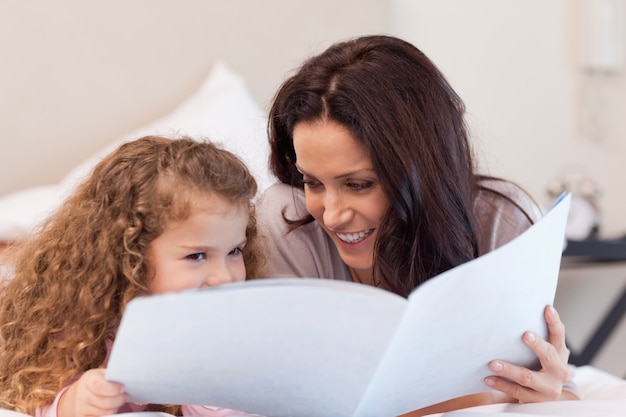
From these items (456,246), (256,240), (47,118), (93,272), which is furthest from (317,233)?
(47,118)

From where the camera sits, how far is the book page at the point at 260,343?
2.60ft

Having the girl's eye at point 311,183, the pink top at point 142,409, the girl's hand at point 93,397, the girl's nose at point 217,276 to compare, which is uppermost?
the girl's eye at point 311,183

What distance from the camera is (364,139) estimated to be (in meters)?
1.18

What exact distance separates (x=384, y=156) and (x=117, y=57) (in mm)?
1188

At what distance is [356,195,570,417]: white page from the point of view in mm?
848

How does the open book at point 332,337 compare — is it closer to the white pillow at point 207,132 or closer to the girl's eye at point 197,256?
the girl's eye at point 197,256

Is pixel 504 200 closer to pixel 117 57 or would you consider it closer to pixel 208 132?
pixel 208 132

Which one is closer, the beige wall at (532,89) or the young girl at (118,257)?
the young girl at (118,257)

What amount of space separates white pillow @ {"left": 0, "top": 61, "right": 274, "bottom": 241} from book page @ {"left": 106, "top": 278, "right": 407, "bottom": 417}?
0.88 m

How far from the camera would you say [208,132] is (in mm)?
1989

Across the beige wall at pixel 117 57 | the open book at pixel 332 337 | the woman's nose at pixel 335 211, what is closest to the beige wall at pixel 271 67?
the beige wall at pixel 117 57

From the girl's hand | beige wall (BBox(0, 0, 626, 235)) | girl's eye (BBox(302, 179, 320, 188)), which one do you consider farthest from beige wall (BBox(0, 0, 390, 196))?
the girl's hand

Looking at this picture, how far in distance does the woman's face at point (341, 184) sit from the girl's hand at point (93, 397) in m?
0.39

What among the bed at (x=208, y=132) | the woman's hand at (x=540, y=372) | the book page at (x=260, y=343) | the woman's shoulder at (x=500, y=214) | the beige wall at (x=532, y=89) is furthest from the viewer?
the beige wall at (x=532, y=89)
